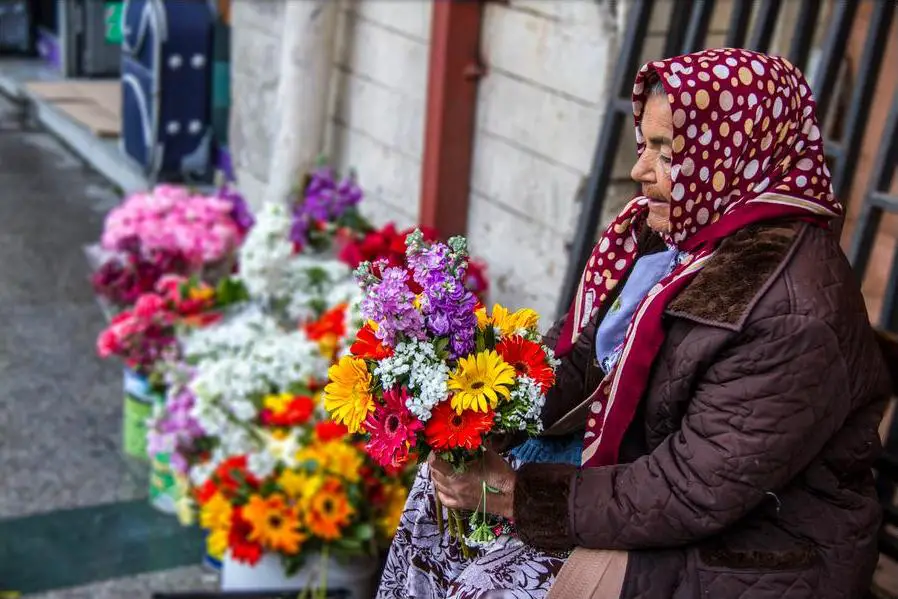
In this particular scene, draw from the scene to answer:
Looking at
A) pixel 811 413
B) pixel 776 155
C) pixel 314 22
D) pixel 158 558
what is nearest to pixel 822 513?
pixel 811 413

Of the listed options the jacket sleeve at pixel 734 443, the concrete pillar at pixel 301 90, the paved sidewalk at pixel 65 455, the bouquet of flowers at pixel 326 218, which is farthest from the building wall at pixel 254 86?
the jacket sleeve at pixel 734 443

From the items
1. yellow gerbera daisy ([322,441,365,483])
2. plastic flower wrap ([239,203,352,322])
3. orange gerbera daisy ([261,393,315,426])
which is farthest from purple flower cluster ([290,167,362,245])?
yellow gerbera daisy ([322,441,365,483])

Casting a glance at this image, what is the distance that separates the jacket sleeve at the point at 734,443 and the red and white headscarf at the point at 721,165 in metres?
0.12

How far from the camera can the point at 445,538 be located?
233 centimetres

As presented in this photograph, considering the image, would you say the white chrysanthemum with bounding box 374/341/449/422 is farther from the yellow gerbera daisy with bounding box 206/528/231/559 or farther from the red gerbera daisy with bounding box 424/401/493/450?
the yellow gerbera daisy with bounding box 206/528/231/559

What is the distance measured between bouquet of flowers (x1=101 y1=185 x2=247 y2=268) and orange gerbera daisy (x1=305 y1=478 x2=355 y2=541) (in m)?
1.44

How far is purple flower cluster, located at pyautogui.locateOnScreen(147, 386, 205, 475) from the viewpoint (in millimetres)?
3775

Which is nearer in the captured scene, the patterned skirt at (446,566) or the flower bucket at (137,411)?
the patterned skirt at (446,566)

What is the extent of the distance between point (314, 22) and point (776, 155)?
3439mm

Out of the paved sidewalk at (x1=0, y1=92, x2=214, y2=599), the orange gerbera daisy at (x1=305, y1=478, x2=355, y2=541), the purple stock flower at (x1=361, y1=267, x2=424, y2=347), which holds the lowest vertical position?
the paved sidewalk at (x1=0, y1=92, x2=214, y2=599)

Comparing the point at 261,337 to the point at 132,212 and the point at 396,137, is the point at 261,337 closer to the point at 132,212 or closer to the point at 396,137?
the point at 132,212

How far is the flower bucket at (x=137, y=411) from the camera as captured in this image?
436cm

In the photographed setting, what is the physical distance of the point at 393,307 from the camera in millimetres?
1965

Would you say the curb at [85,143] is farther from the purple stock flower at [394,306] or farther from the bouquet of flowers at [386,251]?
the purple stock flower at [394,306]
